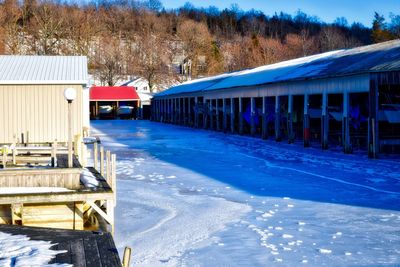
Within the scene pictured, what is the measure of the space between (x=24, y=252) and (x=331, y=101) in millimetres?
25862

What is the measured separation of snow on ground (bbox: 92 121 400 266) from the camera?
26.4 ft

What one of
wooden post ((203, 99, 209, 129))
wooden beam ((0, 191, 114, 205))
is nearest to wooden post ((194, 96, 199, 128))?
wooden post ((203, 99, 209, 129))

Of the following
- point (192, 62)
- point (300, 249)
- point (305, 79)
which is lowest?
point (300, 249)

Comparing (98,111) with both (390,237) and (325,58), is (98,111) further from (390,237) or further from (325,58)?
(390,237)

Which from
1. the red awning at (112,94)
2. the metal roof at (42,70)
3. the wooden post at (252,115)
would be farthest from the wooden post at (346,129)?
the red awning at (112,94)

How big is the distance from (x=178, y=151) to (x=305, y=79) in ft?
21.1

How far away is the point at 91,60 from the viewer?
3676 inches

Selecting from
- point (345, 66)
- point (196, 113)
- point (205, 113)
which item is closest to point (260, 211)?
point (345, 66)

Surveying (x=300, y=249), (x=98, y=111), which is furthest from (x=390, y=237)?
(x=98, y=111)

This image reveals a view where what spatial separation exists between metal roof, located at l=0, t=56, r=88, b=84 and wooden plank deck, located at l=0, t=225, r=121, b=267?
10790mm

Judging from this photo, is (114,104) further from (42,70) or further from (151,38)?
(42,70)

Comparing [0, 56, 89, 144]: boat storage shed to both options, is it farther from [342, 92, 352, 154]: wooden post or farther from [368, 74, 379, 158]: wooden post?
[368, 74, 379, 158]: wooden post

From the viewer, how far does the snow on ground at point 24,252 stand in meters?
6.48

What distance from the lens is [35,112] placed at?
62.1 feet
